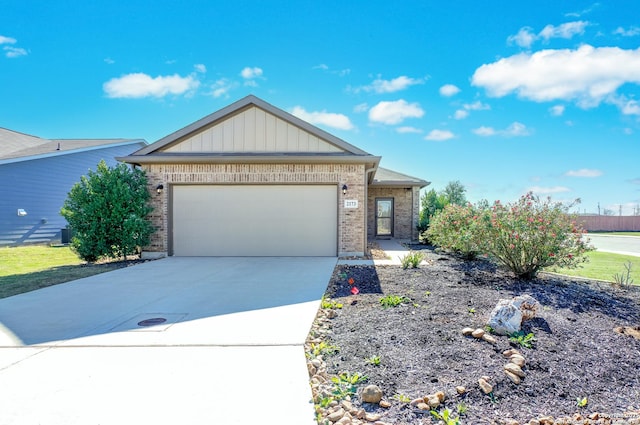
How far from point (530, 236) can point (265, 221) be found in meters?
7.18

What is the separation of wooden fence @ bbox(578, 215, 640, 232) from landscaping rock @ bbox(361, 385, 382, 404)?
40.1 metres

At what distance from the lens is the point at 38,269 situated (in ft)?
30.5

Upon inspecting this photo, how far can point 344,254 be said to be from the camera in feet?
35.3

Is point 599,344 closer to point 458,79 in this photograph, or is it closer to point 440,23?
point 440,23

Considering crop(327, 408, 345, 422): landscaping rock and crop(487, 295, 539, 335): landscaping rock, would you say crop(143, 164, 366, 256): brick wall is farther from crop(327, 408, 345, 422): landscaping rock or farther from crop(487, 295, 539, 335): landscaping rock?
crop(327, 408, 345, 422): landscaping rock

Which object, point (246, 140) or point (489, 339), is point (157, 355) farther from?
point (246, 140)

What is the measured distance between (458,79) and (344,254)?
7.93m

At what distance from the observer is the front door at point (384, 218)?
57.1ft

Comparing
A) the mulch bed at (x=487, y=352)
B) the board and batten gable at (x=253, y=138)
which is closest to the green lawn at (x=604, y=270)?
the mulch bed at (x=487, y=352)

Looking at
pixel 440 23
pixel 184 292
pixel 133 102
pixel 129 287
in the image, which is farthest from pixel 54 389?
pixel 133 102

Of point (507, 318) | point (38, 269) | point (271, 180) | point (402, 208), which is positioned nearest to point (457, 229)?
point (271, 180)

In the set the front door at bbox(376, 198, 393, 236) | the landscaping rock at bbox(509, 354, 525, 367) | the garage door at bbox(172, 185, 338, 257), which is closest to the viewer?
the landscaping rock at bbox(509, 354, 525, 367)

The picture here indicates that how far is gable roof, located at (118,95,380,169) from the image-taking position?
10.7m

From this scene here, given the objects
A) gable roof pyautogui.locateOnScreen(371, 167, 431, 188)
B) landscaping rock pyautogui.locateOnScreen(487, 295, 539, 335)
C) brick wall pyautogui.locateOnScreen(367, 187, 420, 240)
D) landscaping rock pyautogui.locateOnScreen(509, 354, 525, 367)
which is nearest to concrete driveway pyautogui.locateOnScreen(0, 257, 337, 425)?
landscaping rock pyautogui.locateOnScreen(509, 354, 525, 367)
